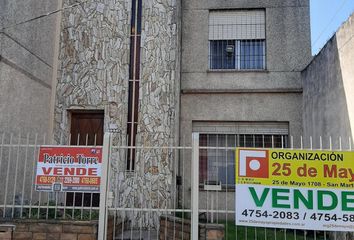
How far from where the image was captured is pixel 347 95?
22.7 ft

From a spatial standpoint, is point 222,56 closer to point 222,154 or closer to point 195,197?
point 222,154

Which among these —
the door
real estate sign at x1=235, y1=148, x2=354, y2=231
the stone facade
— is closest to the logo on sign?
real estate sign at x1=235, y1=148, x2=354, y2=231

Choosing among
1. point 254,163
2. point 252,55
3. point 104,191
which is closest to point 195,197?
point 254,163

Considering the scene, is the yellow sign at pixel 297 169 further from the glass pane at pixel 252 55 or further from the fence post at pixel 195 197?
the glass pane at pixel 252 55

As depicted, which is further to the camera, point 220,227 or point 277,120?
point 277,120

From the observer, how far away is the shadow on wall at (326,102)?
7.14 meters

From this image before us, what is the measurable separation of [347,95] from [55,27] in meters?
6.96

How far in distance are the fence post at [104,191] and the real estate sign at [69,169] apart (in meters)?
0.10

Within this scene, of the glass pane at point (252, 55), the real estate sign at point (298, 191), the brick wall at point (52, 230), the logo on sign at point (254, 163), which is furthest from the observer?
the glass pane at point (252, 55)

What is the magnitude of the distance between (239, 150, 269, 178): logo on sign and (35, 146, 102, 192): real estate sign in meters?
2.28

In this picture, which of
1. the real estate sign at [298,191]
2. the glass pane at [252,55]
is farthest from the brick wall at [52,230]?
the glass pane at [252,55]

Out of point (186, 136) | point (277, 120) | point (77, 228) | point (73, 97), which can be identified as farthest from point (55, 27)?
point (277, 120)

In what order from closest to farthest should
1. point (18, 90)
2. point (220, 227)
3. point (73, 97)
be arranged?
point (220, 227) < point (18, 90) < point (73, 97)

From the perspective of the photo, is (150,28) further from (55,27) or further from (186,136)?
(186,136)
